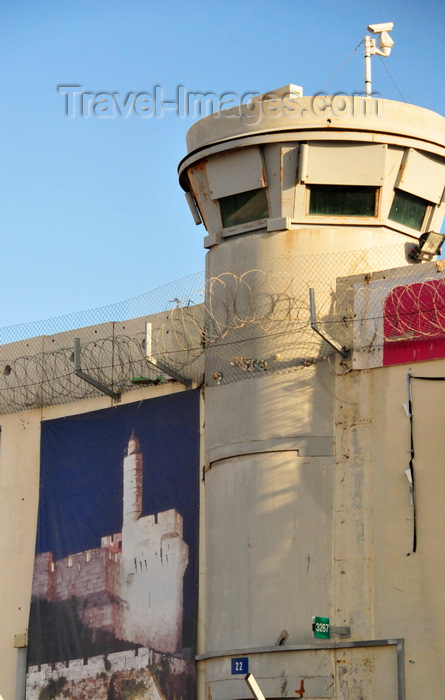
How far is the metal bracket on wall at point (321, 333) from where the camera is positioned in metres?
23.8

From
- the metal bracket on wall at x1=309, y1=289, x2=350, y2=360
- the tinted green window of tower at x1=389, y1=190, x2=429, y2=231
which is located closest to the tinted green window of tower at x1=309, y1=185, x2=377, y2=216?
the tinted green window of tower at x1=389, y1=190, x2=429, y2=231

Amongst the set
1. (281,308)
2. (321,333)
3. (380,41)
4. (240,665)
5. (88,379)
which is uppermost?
(380,41)

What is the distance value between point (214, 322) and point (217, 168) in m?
2.88

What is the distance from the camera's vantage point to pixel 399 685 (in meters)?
22.2

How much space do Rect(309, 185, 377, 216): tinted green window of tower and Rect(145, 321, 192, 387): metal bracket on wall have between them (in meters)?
3.77

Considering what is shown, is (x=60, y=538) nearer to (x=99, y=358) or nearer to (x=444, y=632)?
(x=99, y=358)

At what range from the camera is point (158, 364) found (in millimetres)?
26484

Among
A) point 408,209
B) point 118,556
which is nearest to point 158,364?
point 118,556

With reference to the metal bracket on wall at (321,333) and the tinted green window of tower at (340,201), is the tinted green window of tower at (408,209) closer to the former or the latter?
the tinted green window of tower at (340,201)

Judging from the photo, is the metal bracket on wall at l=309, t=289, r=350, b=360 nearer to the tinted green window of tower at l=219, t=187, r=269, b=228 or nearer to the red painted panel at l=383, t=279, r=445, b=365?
the red painted panel at l=383, t=279, r=445, b=365

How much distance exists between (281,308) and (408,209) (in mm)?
3128

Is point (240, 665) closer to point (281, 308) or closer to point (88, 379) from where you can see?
point (281, 308)

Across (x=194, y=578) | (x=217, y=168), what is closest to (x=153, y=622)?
(x=194, y=578)

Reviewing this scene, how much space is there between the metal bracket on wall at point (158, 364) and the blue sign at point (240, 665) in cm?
544
